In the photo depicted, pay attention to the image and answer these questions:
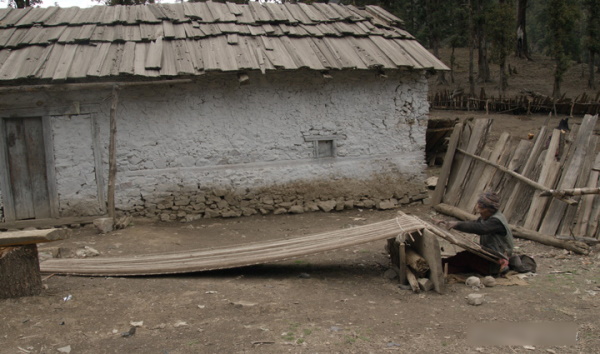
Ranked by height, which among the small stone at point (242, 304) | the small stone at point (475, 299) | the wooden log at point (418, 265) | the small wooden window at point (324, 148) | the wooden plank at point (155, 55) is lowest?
the small stone at point (475, 299)

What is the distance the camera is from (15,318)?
4176 mm

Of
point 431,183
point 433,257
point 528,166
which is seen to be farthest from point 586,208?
point 431,183

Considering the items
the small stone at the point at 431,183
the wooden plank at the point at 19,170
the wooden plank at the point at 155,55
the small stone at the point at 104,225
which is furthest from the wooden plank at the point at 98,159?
the small stone at the point at 431,183

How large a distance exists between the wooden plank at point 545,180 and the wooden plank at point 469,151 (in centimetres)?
130

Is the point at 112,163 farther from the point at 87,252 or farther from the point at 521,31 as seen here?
the point at 521,31

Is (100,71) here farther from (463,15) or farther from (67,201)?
(463,15)

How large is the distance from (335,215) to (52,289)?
502cm

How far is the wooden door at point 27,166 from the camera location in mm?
8031

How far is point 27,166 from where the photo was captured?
8070 millimetres

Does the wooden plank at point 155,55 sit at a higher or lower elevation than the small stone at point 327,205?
higher

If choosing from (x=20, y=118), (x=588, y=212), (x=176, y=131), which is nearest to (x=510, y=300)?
(x=588, y=212)

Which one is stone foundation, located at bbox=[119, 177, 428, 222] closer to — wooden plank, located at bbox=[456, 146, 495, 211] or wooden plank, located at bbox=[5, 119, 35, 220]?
wooden plank, located at bbox=[456, 146, 495, 211]

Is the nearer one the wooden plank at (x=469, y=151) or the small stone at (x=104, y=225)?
the small stone at (x=104, y=225)

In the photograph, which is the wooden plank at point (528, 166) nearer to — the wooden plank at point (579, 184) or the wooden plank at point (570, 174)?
the wooden plank at point (570, 174)
